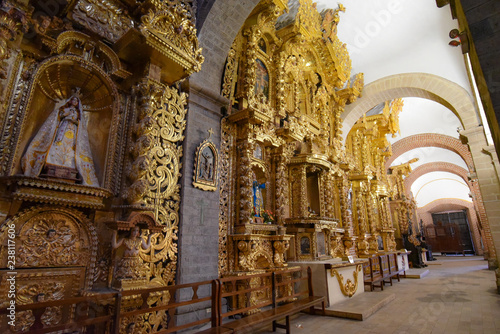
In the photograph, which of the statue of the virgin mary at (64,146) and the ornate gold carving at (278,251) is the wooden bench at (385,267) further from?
the statue of the virgin mary at (64,146)

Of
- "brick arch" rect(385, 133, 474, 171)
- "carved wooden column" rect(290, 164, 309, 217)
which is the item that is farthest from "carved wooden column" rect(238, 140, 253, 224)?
"brick arch" rect(385, 133, 474, 171)

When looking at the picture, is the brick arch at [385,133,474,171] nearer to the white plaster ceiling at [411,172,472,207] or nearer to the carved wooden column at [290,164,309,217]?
the white plaster ceiling at [411,172,472,207]

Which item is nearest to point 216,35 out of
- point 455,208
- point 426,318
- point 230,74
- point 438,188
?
point 230,74

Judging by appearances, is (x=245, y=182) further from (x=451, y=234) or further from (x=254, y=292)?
(x=451, y=234)

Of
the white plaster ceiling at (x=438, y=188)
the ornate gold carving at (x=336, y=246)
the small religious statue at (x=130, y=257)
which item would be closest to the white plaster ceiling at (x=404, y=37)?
the ornate gold carving at (x=336, y=246)

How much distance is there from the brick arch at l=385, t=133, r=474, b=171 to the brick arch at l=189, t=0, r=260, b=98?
14972mm

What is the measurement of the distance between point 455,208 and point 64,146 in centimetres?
3241

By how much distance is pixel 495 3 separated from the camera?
175 centimetres

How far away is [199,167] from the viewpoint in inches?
187

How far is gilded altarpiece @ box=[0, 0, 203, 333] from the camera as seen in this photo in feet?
9.57

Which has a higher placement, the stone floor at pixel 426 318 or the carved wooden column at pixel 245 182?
the carved wooden column at pixel 245 182

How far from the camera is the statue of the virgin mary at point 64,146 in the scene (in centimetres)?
313

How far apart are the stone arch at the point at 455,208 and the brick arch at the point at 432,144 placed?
11789mm

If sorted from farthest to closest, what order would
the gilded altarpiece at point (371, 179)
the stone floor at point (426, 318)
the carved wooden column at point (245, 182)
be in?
the gilded altarpiece at point (371, 179) → the carved wooden column at point (245, 182) → the stone floor at point (426, 318)
